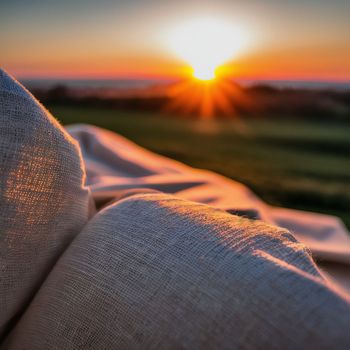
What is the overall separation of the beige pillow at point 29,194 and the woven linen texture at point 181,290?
1.3 inches

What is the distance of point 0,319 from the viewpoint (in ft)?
2.11

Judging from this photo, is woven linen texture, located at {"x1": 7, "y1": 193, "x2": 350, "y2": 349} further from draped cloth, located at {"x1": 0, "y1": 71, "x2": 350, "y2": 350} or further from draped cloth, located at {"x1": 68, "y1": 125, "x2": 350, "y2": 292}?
draped cloth, located at {"x1": 68, "y1": 125, "x2": 350, "y2": 292}

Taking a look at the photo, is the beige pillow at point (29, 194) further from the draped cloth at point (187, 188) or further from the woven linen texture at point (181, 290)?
the draped cloth at point (187, 188)

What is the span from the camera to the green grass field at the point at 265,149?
2846mm

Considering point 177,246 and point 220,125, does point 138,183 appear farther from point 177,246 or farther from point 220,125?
point 220,125

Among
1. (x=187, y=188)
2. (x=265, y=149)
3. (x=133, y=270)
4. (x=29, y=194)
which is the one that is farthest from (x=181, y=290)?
(x=265, y=149)

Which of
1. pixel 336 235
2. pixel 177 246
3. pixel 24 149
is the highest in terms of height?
pixel 24 149

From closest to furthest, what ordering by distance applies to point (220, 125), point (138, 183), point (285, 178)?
point (138, 183) < point (285, 178) < point (220, 125)

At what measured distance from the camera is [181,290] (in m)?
0.53

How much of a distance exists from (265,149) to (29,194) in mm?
3781

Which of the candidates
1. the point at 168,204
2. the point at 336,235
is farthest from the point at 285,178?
the point at 168,204

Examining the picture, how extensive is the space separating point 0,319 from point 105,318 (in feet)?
0.63

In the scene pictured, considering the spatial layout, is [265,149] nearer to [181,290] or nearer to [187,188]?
[187,188]

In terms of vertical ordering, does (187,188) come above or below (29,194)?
below
